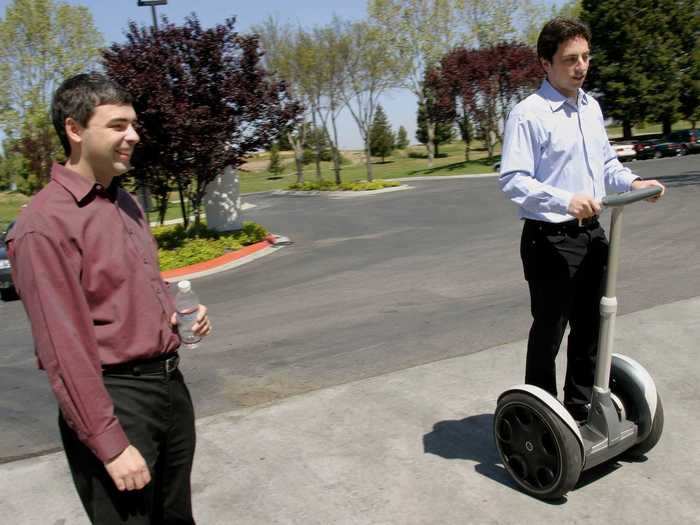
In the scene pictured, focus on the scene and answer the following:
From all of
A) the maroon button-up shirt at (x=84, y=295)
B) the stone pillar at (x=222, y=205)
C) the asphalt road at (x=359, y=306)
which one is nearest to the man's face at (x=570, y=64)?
the maroon button-up shirt at (x=84, y=295)

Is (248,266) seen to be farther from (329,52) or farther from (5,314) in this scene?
(329,52)

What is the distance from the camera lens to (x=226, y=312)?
8227 millimetres

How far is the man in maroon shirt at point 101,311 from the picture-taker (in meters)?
1.86

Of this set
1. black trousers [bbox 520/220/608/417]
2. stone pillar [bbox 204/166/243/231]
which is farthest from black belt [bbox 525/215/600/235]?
stone pillar [bbox 204/166/243/231]

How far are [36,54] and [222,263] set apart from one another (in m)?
28.5

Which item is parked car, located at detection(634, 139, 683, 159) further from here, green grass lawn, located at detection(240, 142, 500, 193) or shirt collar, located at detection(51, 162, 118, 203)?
shirt collar, located at detection(51, 162, 118, 203)

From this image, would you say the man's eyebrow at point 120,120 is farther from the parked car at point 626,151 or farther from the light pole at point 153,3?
the parked car at point 626,151

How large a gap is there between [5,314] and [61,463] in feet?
21.8

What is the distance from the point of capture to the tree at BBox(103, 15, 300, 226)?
42.3 feet

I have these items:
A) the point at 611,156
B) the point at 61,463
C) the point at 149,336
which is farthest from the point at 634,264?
the point at 149,336

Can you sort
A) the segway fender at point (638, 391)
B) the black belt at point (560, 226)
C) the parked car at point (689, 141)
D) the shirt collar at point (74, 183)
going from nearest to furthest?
the shirt collar at point (74, 183) → the black belt at point (560, 226) → the segway fender at point (638, 391) → the parked car at point (689, 141)

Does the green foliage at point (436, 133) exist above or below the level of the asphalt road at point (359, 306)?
above

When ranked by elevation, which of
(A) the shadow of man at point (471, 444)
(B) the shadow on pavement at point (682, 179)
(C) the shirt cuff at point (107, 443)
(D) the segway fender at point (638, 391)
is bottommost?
(B) the shadow on pavement at point (682, 179)

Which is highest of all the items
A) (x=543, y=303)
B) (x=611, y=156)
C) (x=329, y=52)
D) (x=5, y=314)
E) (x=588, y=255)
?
(x=329, y=52)
